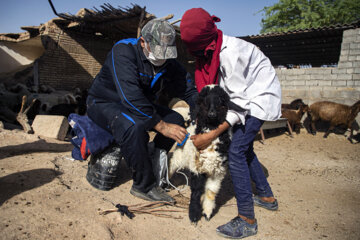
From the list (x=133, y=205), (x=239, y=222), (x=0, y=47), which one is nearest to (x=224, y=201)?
(x=239, y=222)

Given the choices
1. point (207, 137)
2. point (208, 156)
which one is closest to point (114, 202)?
point (208, 156)

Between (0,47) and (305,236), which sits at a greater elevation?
(0,47)

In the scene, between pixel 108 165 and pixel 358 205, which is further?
pixel 358 205

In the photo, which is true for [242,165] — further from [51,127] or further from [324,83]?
[324,83]

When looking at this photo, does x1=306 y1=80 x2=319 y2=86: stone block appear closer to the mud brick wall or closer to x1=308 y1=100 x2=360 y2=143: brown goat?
x1=308 y1=100 x2=360 y2=143: brown goat

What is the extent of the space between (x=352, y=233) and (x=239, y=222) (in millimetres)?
1265

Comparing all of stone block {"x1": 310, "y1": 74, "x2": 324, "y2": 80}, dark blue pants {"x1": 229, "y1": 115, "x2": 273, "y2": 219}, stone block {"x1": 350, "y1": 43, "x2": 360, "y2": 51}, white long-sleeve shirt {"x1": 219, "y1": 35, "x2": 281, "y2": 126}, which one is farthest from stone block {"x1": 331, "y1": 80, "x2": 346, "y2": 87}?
dark blue pants {"x1": 229, "y1": 115, "x2": 273, "y2": 219}

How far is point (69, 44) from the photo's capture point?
11.1m

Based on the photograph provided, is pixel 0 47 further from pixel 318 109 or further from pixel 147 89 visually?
pixel 318 109

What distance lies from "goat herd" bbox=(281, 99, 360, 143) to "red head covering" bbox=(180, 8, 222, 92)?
7335 mm

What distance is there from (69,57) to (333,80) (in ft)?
37.8

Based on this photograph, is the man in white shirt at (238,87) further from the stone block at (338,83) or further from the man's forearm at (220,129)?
the stone block at (338,83)

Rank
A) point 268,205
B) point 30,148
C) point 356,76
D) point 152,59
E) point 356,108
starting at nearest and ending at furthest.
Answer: point 152,59 < point 268,205 < point 30,148 < point 356,108 < point 356,76

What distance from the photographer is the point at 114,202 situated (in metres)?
2.68
